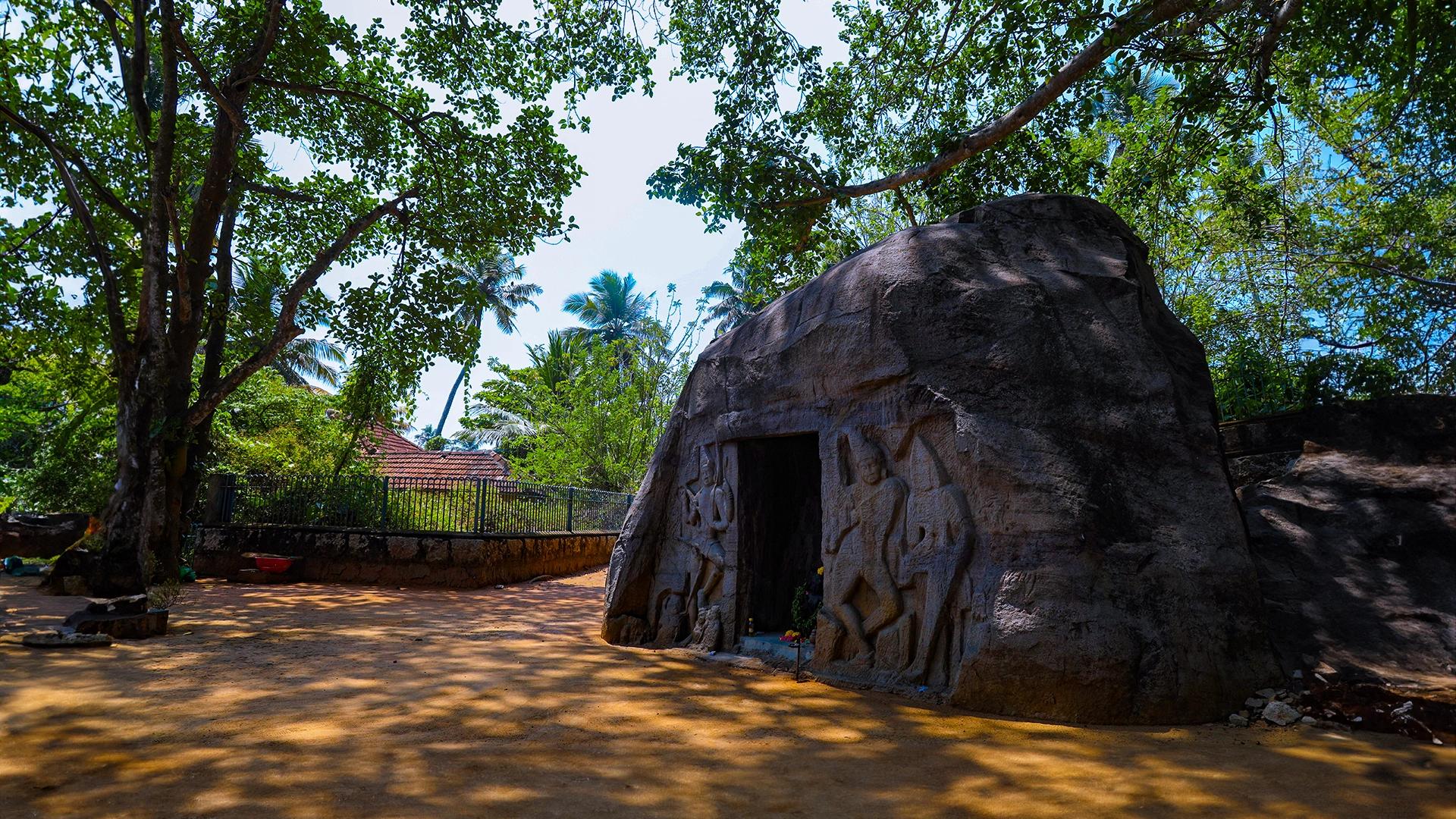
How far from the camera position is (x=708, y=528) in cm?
722

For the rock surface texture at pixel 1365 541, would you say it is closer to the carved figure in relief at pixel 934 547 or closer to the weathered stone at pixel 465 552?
the carved figure in relief at pixel 934 547

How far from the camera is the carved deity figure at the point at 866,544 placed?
221 inches

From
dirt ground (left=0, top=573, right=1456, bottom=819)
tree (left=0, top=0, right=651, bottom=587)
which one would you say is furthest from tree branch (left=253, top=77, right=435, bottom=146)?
dirt ground (left=0, top=573, right=1456, bottom=819)

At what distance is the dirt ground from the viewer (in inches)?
124

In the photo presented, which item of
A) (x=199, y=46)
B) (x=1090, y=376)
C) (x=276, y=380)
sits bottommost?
(x=1090, y=376)

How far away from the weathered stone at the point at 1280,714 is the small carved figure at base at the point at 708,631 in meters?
3.98

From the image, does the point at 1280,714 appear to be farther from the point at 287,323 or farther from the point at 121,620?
the point at 287,323

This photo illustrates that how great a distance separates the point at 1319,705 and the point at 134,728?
21.1 ft

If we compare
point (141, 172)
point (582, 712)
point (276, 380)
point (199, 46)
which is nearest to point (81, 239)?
point (141, 172)

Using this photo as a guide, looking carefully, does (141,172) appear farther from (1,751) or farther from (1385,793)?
(1385,793)

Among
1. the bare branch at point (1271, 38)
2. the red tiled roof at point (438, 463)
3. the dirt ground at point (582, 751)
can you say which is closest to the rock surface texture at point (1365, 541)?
the dirt ground at point (582, 751)

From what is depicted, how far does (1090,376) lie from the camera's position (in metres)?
5.36

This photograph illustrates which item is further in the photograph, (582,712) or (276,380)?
(276,380)

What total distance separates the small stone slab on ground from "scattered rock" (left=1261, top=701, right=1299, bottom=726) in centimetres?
832
